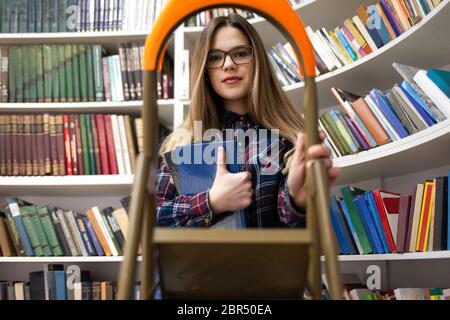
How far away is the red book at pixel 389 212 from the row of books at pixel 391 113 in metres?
0.16

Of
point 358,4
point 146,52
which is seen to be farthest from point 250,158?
point 358,4

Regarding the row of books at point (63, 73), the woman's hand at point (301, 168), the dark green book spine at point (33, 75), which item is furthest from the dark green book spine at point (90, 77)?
the woman's hand at point (301, 168)

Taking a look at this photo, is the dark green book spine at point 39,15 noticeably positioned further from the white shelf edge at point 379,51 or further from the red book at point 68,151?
the white shelf edge at point 379,51

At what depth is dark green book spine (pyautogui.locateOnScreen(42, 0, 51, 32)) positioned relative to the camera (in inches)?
85.4

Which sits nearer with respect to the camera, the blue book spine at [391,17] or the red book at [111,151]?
the blue book spine at [391,17]

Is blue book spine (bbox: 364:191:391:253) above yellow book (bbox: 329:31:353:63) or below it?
below

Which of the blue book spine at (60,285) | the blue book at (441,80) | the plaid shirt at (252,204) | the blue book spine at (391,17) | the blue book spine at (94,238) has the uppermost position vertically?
the blue book spine at (391,17)

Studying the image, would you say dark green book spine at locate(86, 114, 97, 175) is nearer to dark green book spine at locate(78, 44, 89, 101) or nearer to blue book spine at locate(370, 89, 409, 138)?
dark green book spine at locate(78, 44, 89, 101)

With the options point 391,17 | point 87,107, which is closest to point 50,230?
point 87,107

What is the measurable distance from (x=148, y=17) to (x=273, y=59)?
1.80 feet

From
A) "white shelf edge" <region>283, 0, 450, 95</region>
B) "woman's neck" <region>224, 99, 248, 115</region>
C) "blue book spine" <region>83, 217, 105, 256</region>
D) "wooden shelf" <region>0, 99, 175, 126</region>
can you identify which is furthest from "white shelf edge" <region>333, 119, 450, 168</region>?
"blue book spine" <region>83, 217, 105, 256</region>

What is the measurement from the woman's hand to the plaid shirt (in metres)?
0.13

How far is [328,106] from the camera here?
2.07 metres

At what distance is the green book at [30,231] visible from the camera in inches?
80.6
